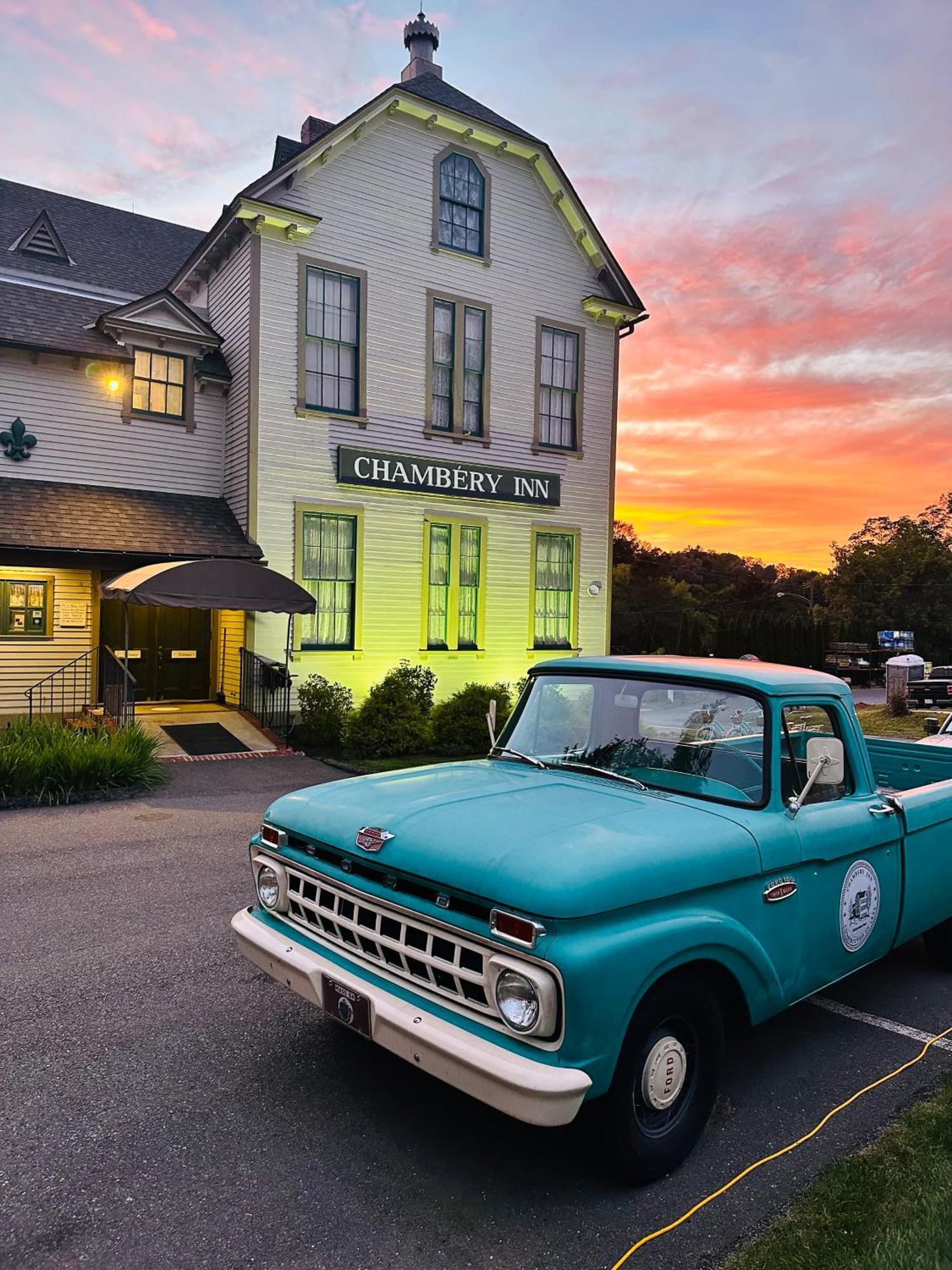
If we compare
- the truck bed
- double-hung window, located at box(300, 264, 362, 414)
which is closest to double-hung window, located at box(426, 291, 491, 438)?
double-hung window, located at box(300, 264, 362, 414)

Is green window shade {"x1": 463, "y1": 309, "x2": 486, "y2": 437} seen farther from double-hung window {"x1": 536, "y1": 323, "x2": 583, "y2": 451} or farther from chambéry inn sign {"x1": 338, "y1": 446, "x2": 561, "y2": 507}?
double-hung window {"x1": 536, "y1": 323, "x2": 583, "y2": 451}

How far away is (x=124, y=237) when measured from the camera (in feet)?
63.1

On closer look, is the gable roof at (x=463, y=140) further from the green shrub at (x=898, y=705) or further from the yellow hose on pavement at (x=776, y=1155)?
the yellow hose on pavement at (x=776, y=1155)

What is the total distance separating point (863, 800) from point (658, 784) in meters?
1.10

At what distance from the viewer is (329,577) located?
15.0 metres

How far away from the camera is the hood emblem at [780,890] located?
10.9 feet

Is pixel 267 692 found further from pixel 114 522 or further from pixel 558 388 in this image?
pixel 558 388

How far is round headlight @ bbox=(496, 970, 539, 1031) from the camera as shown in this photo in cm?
260

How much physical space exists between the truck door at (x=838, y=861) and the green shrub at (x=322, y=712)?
1018 cm

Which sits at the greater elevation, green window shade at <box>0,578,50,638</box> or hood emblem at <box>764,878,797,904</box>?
Answer: green window shade at <box>0,578,50,638</box>

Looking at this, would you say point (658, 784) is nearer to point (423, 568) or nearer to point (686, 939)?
point (686, 939)

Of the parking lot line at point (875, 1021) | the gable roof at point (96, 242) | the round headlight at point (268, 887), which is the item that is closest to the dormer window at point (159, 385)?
the gable roof at point (96, 242)

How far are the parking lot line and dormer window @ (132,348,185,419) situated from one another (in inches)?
554

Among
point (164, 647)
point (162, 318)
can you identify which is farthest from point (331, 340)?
point (164, 647)
